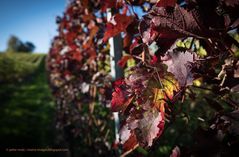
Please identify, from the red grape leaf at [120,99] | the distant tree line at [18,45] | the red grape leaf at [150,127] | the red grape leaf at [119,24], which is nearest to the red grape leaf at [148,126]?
the red grape leaf at [150,127]

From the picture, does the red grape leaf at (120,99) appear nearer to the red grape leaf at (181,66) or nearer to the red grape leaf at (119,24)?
the red grape leaf at (181,66)

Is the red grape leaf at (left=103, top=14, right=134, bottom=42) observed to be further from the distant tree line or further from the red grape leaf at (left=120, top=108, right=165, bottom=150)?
the distant tree line

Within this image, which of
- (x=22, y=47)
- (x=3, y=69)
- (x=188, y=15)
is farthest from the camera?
(x=22, y=47)

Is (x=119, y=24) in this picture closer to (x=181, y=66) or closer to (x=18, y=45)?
(x=181, y=66)

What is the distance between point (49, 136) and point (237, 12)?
7014mm

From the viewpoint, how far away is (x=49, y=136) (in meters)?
7.26

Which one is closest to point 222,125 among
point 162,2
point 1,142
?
point 162,2

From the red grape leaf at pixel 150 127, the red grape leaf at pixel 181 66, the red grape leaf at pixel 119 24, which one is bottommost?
the red grape leaf at pixel 150 127

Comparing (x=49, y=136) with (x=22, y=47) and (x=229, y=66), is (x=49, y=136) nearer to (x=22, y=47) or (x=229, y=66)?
(x=229, y=66)

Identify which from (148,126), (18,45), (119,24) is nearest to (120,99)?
(148,126)

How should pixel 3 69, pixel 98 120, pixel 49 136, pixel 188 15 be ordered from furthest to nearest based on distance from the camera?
pixel 3 69
pixel 49 136
pixel 98 120
pixel 188 15

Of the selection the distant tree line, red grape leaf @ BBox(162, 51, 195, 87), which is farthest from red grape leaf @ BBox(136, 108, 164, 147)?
the distant tree line

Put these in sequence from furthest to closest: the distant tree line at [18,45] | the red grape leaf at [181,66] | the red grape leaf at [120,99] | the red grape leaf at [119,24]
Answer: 1. the distant tree line at [18,45]
2. the red grape leaf at [119,24]
3. the red grape leaf at [120,99]
4. the red grape leaf at [181,66]

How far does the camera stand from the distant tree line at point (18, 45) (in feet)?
274
